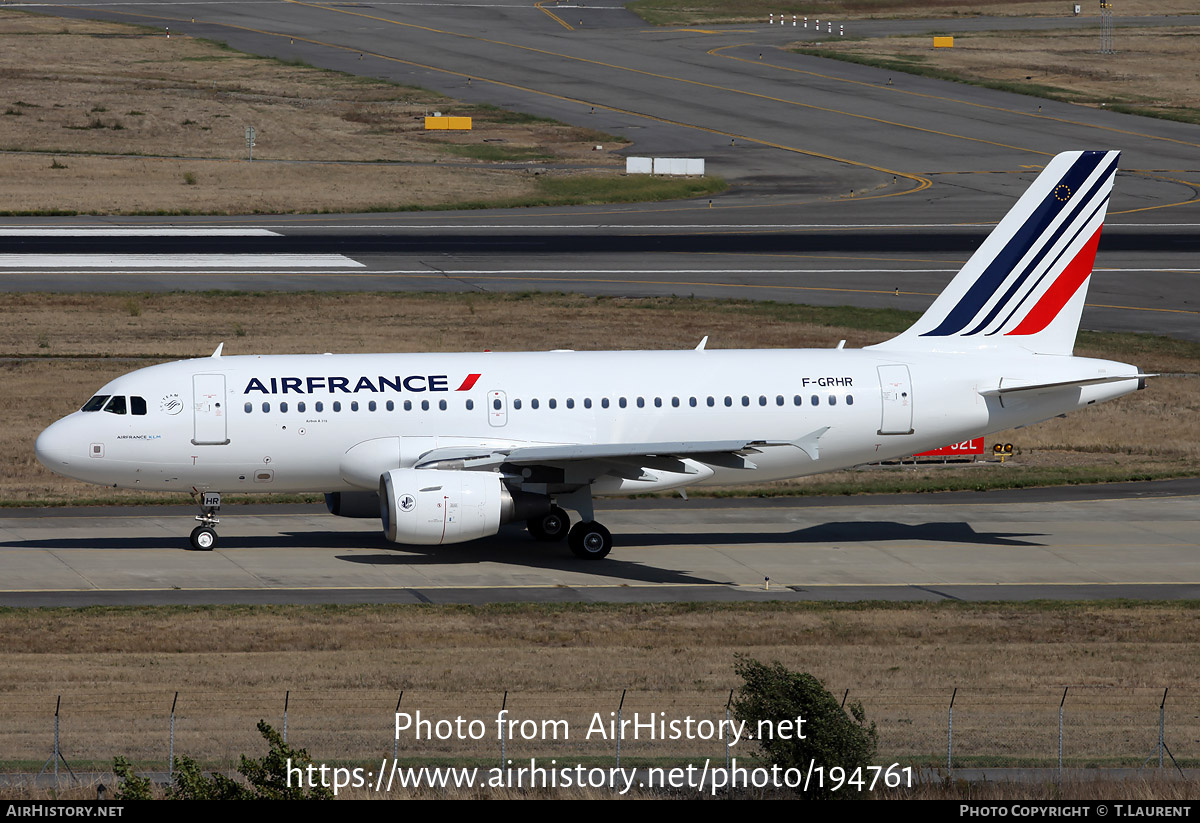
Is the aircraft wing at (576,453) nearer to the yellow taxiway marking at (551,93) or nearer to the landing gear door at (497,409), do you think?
the landing gear door at (497,409)

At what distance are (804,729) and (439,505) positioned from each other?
16479 mm

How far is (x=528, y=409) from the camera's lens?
37.7 m

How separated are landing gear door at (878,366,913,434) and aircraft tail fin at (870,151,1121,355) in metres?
1.77

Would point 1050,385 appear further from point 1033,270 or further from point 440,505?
point 440,505

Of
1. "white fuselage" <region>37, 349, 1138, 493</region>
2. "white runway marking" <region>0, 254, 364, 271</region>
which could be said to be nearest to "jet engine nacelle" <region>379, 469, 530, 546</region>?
"white fuselage" <region>37, 349, 1138, 493</region>

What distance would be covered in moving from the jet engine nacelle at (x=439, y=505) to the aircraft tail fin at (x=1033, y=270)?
38.0ft

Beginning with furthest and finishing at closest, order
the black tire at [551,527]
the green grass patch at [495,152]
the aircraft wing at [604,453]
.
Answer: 1. the green grass patch at [495,152]
2. the black tire at [551,527]
3. the aircraft wing at [604,453]

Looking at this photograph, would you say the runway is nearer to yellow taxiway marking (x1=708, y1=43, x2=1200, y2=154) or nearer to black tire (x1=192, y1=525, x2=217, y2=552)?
black tire (x1=192, y1=525, x2=217, y2=552)

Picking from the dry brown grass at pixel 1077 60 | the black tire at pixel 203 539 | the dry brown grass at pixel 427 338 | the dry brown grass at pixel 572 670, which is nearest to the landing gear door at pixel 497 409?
the dry brown grass at pixel 572 670

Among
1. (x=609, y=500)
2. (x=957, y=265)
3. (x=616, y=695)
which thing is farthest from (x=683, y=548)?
(x=957, y=265)

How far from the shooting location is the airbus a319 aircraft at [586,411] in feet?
120

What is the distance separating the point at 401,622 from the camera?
104 feet

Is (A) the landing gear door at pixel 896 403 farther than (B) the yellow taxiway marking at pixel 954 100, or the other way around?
(B) the yellow taxiway marking at pixel 954 100

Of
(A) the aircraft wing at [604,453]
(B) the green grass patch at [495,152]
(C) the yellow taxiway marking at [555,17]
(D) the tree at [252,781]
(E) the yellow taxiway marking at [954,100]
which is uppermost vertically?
(C) the yellow taxiway marking at [555,17]
